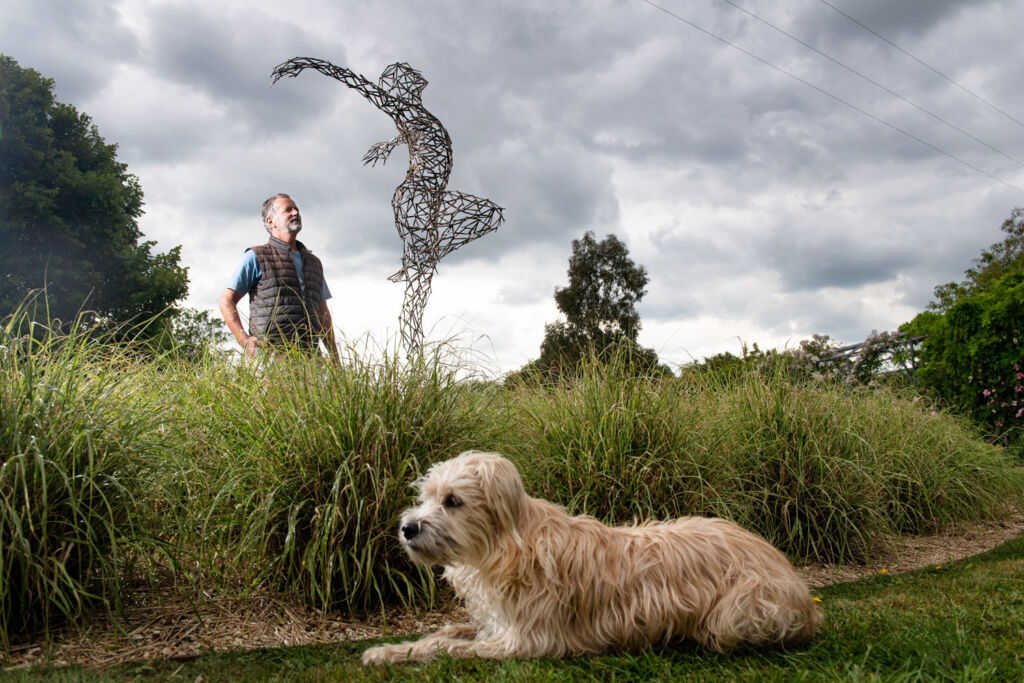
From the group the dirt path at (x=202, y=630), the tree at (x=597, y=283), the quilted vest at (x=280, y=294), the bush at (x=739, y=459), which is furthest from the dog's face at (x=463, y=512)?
the tree at (x=597, y=283)

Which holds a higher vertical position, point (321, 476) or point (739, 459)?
point (321, 476)

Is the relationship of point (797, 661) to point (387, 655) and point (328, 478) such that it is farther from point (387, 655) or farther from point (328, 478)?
point (328, 478)

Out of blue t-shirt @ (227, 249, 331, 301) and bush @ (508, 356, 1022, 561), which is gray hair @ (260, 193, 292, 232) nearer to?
blue t-shirt @ (227, 249, 331, 301)

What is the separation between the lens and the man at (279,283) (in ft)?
18.4

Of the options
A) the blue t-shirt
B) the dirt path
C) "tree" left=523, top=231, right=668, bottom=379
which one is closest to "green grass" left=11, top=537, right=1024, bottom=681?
the dirt path

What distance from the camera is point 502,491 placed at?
98.0 inches

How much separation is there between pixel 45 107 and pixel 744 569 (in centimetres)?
2494

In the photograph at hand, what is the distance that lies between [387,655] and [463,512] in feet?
2.31

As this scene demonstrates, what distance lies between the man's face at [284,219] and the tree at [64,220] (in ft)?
49.7

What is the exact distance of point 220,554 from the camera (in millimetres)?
3658

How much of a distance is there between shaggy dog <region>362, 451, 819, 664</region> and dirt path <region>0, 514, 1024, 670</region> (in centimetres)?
80

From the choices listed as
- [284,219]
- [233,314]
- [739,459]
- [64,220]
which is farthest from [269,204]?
[64,220]

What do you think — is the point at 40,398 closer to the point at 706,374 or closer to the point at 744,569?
the point at 744,569

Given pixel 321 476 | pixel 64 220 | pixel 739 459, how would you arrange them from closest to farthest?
pixel 321 476 → pixel 739 459 → pixel 64 220
